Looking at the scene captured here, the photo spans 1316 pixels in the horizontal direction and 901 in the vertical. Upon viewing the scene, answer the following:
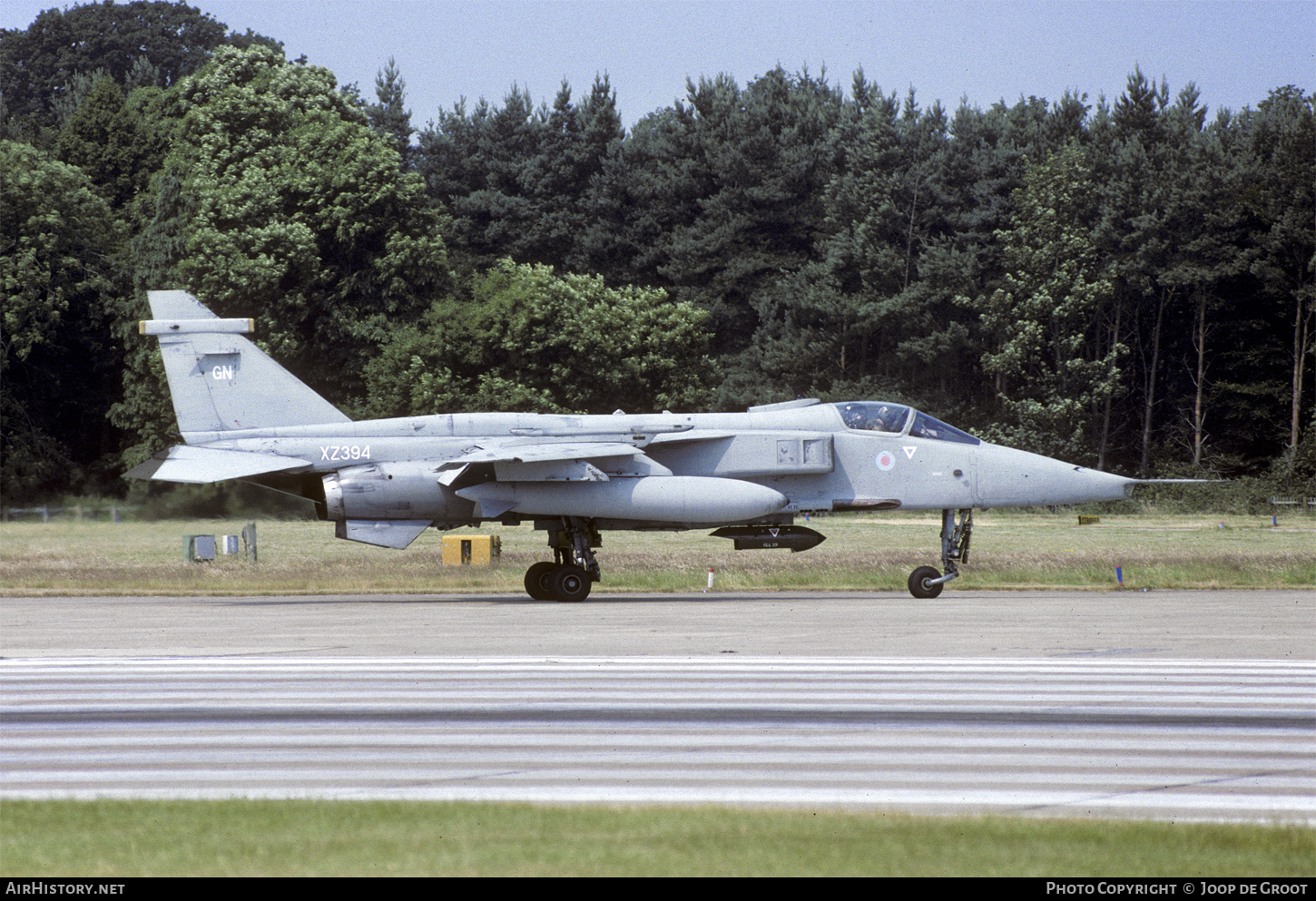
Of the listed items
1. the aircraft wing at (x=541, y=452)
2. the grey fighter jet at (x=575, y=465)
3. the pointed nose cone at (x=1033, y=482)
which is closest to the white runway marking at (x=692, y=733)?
the aircraft wing at (x=541, y=452)

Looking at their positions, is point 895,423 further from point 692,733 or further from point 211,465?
point 692,733

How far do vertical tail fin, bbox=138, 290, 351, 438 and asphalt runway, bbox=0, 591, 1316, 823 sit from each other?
5.29m

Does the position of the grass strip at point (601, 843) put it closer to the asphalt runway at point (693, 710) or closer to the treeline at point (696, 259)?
the asphalt runway at point (693, 710)

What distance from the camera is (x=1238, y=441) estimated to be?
61.7m

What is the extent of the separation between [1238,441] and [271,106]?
4298 cm

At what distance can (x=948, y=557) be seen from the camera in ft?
74.1

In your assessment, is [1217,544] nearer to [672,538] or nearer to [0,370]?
[672,538]

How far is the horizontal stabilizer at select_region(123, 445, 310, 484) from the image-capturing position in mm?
21969

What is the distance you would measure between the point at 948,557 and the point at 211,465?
1165cm

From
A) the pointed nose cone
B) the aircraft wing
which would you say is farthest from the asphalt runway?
the pointed nose cone

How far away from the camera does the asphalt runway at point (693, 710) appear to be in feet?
25.0

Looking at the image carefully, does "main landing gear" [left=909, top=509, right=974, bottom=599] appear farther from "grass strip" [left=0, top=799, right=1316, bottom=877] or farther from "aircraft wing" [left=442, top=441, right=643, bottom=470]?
"grass strip" [left=0, top=799, right=1316, bottom=877]

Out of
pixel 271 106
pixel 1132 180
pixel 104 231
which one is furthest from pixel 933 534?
pixel 104 231

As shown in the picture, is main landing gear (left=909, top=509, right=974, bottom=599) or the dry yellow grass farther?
the dry yellow grass
